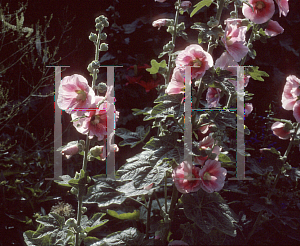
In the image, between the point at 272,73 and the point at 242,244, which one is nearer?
the point at 242,244

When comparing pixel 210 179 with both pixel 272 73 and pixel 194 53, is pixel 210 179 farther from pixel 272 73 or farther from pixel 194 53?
pixel 272 73

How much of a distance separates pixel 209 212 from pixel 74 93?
635 mm

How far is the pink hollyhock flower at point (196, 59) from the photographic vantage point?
0.97m

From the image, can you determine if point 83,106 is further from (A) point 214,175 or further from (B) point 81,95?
(A) point 214,175

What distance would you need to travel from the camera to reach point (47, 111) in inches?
111

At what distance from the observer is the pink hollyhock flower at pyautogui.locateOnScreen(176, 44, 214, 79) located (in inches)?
38.2

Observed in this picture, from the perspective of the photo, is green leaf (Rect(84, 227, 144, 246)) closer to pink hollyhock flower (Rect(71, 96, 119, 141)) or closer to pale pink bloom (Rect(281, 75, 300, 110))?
pink hollyhock flower (Rect(71, 96, 119, 141))

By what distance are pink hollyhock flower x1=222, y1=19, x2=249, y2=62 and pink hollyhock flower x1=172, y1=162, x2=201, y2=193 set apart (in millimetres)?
413

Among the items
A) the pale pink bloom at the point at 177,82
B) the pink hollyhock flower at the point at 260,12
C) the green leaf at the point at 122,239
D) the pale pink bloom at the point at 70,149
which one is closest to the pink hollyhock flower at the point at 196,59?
the pale pink bloom at the point at 177,82

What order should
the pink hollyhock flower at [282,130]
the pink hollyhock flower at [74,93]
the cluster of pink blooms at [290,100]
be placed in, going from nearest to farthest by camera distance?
1. the pink hollyhock flower at [74,93]
2. the cluster of pink blooms at [290,100]
3. the pink hollyhock flower at [282,130]

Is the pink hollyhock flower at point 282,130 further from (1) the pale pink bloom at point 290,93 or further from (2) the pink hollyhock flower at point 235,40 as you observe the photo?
(2) the pink hollyhock flower at point 235,40

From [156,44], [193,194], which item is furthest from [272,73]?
[193,194]

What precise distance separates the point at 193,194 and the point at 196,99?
1.21ft

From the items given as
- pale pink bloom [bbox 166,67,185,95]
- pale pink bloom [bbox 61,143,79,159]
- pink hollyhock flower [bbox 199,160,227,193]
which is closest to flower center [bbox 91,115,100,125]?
pale pink bloom [bbox 61,143,79,159]
